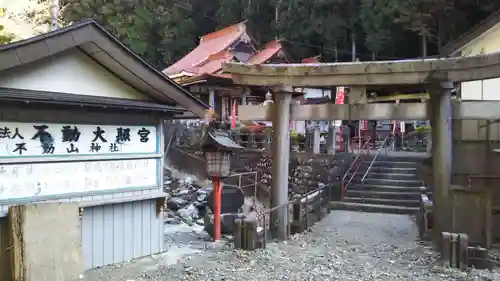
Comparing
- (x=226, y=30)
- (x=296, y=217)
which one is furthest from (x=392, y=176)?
(x=226, y=30)

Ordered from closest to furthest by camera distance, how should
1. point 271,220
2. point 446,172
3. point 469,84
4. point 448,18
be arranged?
point 446,172, point 271,220, point 469,84, point 448,18

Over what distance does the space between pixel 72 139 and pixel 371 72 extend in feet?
21.5

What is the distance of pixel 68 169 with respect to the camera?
297 inches

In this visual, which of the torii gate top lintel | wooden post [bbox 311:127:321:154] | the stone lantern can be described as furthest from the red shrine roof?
the stone lantern

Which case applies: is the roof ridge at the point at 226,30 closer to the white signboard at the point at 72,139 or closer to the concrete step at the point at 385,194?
the concrete step at the point at 385,194

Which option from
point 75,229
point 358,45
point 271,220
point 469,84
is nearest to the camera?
point 75,229

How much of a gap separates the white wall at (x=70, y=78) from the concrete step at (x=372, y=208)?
9711mm

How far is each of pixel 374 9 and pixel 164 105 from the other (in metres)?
23.2

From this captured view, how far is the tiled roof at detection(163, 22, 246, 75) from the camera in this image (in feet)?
99.8

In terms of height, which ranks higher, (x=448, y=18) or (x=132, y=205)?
(x=448, y=18)

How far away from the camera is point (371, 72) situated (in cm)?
1025

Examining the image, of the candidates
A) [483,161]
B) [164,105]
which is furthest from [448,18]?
[164,105]

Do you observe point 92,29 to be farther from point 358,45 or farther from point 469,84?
point 358,45

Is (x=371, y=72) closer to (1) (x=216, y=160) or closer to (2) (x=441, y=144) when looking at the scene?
(2) (x=441, y=144)
